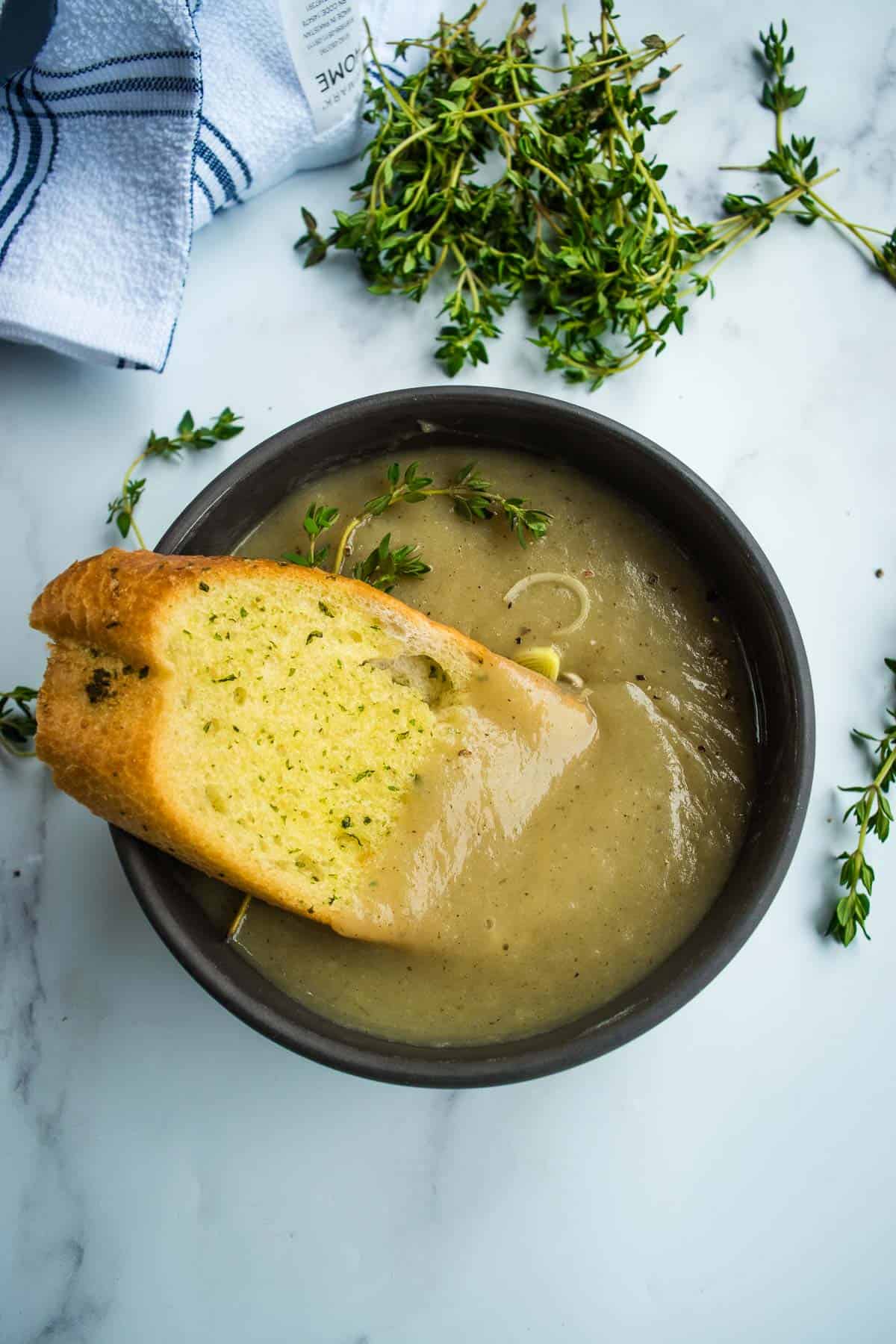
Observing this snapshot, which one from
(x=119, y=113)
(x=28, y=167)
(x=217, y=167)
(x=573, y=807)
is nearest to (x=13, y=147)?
(x=28, y=167)

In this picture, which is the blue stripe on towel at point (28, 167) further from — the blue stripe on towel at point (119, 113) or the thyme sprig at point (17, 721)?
the thyme sprig at point (17, 721)

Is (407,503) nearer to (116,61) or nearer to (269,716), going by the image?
(269,716)

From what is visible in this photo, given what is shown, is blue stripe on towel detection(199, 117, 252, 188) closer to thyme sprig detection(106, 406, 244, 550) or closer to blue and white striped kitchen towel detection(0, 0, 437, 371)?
blue and white striped kitchen towel detection(0, 0, 437, 371)

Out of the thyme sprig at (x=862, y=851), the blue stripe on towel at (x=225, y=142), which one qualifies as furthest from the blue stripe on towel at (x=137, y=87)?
the thyme sprig at (x=862, y=851)

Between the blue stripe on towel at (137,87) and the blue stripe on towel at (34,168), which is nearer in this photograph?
the blue stripe on towel at (137,87)

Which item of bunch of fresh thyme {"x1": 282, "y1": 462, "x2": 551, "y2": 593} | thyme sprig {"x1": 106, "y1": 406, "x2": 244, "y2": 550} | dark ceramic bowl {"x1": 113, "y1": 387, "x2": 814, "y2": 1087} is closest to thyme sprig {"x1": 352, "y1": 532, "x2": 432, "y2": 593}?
bunch of fresh thyme {"x1": 282, "y1": 462, "x2": 551, "y2": 593}
